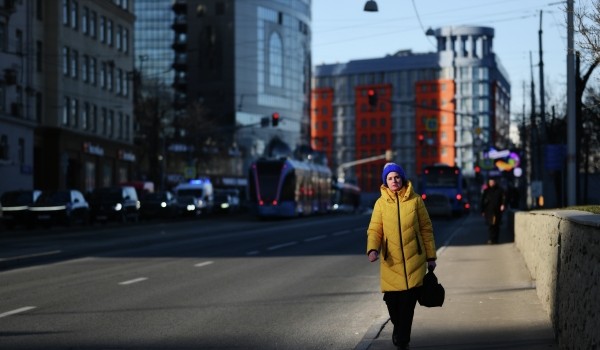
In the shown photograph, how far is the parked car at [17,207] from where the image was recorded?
47594 millimetres

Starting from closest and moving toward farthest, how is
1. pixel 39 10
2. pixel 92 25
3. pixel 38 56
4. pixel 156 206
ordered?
pixel 156 206 < pixel 38 56 < pixel 39 10 < pixel 92 25

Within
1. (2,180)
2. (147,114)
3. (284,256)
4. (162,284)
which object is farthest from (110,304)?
(147,114)

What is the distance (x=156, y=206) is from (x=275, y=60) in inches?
3033

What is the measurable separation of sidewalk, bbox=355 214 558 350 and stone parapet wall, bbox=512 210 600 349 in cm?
34

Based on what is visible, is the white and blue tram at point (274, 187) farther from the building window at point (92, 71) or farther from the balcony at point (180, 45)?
the balcony at point (180, 45)

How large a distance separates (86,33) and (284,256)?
49586mm

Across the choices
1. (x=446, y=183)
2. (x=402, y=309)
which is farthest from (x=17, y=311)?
(x=446, y=183)

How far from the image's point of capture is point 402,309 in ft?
31.6

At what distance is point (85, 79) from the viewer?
73.2 metres

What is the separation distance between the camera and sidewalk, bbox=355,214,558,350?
1070 cm

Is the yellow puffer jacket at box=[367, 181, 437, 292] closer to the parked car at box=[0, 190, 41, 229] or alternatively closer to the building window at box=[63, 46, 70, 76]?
the parked car at box=[0, 190, 41, 229]

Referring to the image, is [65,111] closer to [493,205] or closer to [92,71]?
[92,71]

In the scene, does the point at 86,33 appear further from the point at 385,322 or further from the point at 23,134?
the point at 385,322

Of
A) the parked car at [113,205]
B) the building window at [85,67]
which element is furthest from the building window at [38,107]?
the parked car at [113,205]
